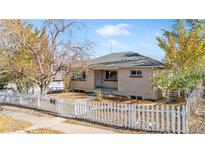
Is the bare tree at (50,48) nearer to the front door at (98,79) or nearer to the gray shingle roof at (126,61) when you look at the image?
the gray shingle roof at (126,61)

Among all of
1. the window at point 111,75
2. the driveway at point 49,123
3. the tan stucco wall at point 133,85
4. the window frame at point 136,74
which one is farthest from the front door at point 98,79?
the driveway at point 49,123

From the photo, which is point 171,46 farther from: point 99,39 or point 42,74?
point 42,74

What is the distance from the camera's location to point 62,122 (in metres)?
8.04

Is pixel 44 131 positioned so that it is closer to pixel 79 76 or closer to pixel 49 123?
pixel 49 123

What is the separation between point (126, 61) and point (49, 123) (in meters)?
7.20

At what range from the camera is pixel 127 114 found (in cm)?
732

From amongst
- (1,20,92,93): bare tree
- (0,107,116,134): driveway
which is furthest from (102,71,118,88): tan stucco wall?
(0,107,116,134): driveway

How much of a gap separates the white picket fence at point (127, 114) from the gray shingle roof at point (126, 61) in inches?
188

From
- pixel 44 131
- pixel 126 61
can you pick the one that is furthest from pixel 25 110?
pixel 126 61

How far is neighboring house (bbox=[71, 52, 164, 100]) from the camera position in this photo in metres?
12.4

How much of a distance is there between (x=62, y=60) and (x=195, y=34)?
21.6 feet

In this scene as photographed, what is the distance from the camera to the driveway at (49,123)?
6945mm

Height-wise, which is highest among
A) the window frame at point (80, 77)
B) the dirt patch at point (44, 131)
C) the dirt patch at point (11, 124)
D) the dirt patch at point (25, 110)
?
the window frame at point (80, 77)
